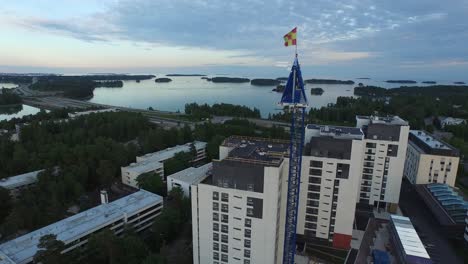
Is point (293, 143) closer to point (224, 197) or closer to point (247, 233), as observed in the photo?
point (224, 197)

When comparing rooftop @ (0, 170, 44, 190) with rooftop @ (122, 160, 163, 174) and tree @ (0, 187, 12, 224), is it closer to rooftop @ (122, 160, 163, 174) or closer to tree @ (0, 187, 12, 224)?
tree @ (0, 187, 12, 224)

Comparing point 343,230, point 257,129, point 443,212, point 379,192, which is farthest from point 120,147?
point 443,212

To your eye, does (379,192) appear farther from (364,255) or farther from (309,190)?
(309,190)

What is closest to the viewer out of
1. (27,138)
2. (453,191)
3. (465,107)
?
(453,191)

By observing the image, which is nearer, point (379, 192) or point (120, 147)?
point (379, 192)

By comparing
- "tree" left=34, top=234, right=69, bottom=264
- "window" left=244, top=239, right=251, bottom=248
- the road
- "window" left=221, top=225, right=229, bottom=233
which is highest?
"window" left=221, top=225, right=229, bottom=233

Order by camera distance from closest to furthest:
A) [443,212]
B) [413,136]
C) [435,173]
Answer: [443,212]
[435,173]
[413,136]

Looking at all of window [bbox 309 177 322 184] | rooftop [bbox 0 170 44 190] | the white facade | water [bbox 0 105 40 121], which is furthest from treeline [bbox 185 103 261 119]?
water [bbox 0 105 40 121]
